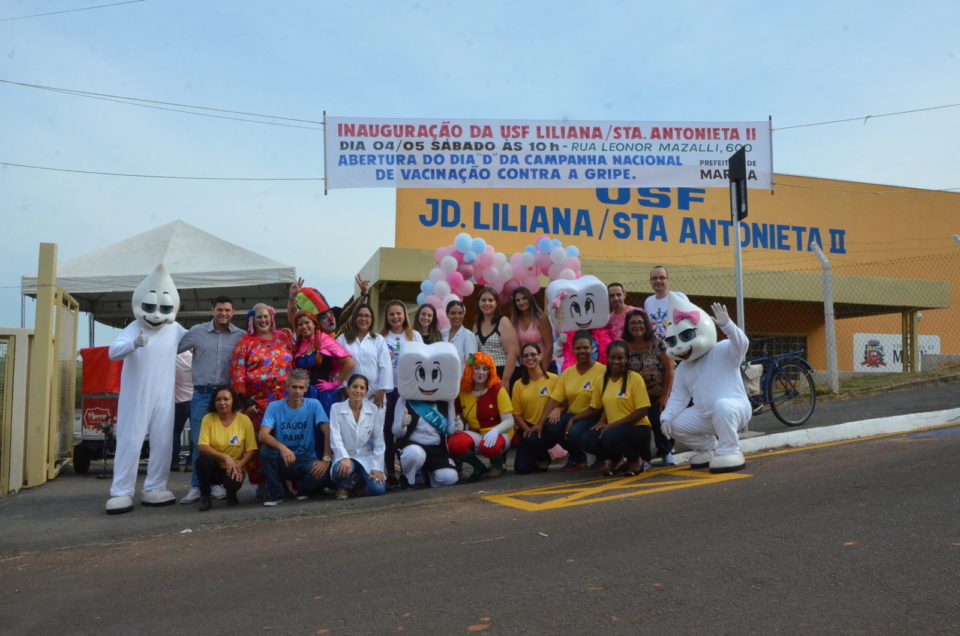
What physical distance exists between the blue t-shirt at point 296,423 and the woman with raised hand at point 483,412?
1.16 metres

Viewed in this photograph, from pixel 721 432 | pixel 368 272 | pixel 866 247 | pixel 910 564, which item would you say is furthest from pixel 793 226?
pixel 910 564

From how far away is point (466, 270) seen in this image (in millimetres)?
8914

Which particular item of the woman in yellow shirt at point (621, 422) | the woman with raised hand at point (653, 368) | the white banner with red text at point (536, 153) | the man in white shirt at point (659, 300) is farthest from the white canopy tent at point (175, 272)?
the woman in yellow shirt at point (621, 422)

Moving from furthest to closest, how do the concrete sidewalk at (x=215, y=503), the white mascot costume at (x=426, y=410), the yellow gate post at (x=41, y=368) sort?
the yellow gate post at (x=41, y=368) → the white mascot costume at (x=426, y=410) → the concrete sidewalk at (x=215, y=503)

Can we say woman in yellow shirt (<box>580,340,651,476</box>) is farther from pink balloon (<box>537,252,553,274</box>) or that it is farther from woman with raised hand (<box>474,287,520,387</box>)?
pink balloon (<box>537,252,553,274</box>)

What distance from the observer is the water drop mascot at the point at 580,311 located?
284 inches

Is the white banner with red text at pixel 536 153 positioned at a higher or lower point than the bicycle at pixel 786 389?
higher

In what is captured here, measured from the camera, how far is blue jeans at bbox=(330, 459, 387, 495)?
6.36m

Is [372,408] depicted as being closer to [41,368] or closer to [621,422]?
[621,422]

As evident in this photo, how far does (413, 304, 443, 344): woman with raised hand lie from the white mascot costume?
0.70 metres

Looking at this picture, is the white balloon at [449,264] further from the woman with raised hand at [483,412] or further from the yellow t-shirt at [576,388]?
the yellow t-shirt at [576,388]

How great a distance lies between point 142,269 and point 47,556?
26.7 feet

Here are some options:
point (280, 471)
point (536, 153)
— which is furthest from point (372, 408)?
point (536, 153)

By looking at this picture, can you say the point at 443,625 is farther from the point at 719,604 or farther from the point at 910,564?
the point at 910,564
